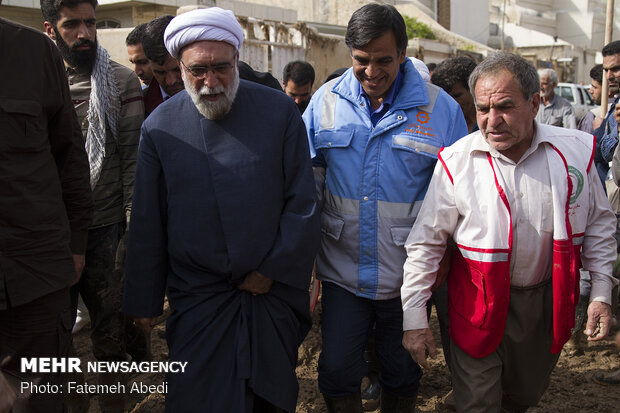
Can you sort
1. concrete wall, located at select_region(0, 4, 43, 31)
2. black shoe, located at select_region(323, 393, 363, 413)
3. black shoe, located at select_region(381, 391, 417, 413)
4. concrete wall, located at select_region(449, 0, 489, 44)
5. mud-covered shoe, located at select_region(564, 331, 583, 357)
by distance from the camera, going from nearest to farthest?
black shoe, located at select_region(323, 393, 363, 413) < black shoe, located at select_region(381, 391, 417, 413) < mud-covered shoe, located at select_region(564, 331, 583, 357) < concrete wall, located at select_region(0, 4, 43, 31) < concrete wall, located at select_region(449, 0, 489, 44)

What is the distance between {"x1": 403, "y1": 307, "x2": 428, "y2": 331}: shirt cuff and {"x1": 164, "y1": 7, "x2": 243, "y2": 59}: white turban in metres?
1.44

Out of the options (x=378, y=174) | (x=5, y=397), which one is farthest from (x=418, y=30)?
(x=5, y=397)

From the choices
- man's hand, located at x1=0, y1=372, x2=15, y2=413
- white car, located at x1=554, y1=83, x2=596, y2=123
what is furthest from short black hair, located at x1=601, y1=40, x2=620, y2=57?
white car, located at x1=554, y1=83, x2=596, y2=123

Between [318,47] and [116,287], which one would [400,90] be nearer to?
[116,287]

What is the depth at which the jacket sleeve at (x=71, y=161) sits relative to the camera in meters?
2.63

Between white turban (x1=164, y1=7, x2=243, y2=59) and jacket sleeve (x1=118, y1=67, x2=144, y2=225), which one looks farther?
jacket sleeve (x1=118, y1=67, x2=144, y2=225)

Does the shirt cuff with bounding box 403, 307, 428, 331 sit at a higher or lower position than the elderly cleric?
lower

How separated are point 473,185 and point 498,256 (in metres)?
0.33

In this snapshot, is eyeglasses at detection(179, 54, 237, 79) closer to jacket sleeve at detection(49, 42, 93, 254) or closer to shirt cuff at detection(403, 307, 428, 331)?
jacket sleeve at detection(49, 42, 93, 254)

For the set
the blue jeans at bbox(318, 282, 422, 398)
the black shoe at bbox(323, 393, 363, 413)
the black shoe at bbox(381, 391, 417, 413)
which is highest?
the blue jeans at bbox(318, 282, 422, 398)

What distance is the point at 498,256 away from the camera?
8.29ft

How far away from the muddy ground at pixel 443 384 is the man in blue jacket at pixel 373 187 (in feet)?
2.93

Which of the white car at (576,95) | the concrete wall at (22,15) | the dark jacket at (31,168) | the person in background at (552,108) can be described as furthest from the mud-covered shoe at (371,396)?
the white car at (576,95)

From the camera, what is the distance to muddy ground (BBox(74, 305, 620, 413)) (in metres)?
3.71
